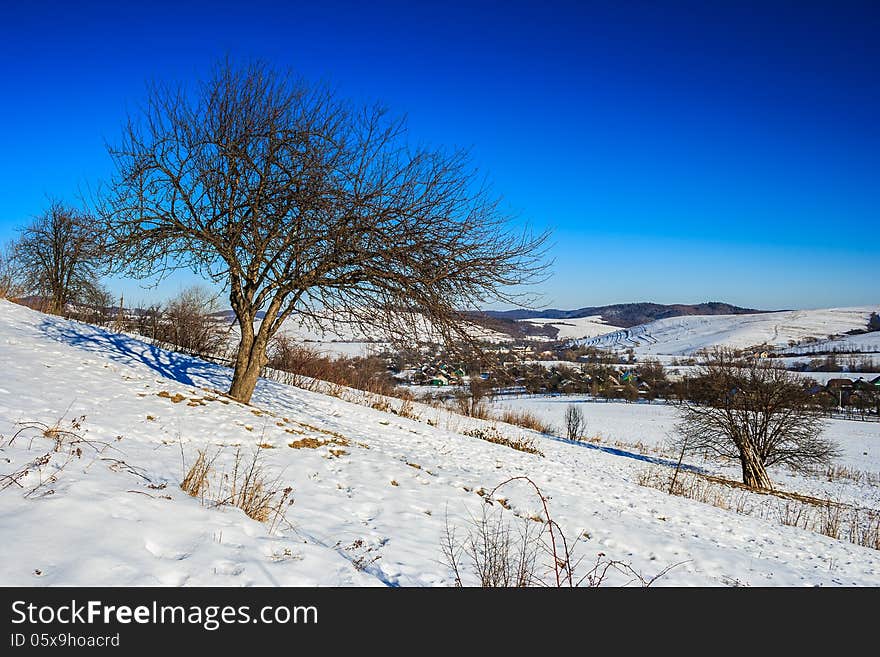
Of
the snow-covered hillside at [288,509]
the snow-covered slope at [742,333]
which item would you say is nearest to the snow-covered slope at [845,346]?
the snow-covered slope at [742,333]

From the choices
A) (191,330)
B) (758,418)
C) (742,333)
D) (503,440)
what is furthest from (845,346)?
(191,330)

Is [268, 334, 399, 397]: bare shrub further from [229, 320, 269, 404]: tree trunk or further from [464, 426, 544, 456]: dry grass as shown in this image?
[229, 320, 269, 404]: tree trunk

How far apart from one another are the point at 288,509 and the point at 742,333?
19248 cm

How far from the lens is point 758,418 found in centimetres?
2056

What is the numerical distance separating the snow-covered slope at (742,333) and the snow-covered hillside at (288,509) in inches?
5576

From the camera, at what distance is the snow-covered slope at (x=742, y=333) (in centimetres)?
15638

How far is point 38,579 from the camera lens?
252 cm

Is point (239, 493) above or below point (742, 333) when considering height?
below

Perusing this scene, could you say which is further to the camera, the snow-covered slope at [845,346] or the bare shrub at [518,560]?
the snow-covered slope at [845,346]

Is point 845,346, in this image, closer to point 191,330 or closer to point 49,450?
point 191,330

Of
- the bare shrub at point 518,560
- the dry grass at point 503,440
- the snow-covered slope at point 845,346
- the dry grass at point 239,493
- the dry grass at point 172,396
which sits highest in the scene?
the snow-covered slope at point 845,346

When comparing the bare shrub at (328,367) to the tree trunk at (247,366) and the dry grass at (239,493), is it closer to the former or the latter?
the tree trunk at (247,366)

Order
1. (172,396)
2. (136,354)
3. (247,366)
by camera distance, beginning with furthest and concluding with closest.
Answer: (136,354), (247,366), (172,396)
